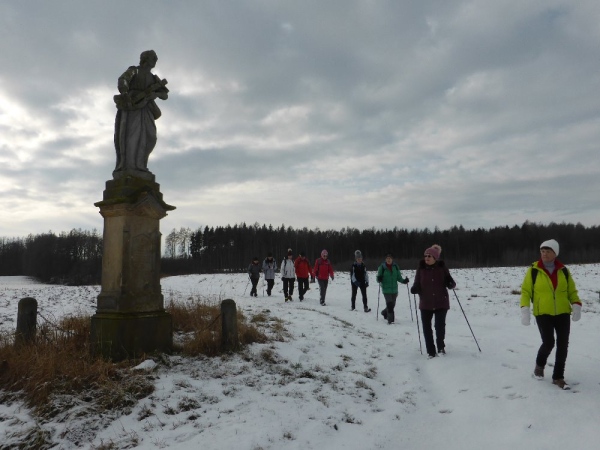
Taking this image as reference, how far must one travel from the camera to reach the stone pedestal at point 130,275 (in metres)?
6.14

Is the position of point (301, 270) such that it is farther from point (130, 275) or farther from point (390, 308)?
point (130, 275)

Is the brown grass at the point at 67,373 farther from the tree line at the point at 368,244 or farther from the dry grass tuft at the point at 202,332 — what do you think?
the tree line at the point at 368,244

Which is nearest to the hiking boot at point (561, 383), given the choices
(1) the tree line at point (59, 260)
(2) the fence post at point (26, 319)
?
(2) the fence post at point (26, 319)

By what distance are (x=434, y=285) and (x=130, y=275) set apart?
5.08 metres

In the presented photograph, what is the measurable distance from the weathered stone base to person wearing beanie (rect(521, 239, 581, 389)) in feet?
16.7

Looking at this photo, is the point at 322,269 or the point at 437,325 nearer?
the point at 437,325

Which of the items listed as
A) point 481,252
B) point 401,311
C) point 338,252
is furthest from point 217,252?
point 401,311

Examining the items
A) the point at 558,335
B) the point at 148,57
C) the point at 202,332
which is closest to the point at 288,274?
the point at 202,332

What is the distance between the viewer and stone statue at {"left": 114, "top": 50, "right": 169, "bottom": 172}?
6961 mm

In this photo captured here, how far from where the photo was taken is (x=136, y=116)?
7.06m

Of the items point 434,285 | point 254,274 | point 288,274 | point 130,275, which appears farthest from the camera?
point 254,274

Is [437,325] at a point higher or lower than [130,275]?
lower

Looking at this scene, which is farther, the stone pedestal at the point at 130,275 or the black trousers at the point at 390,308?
the black trousers at the point at 390,308

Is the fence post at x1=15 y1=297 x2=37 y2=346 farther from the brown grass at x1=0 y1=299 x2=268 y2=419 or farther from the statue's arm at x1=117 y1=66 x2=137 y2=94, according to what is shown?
the statue's arm at x1=117 y1=66 x2=137 y2=94
